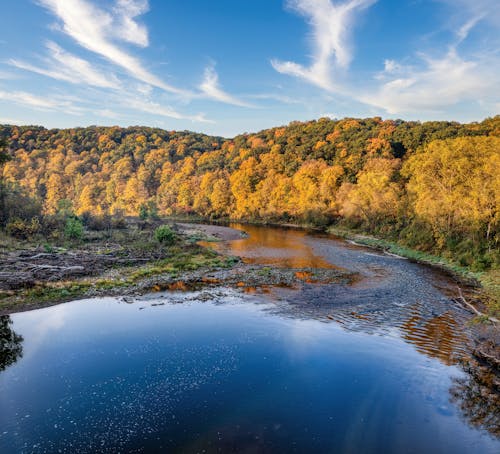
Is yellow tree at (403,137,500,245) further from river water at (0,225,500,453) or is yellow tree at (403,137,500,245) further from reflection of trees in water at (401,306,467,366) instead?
reflection of trees in water at (401,306,467,366)

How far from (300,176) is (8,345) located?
2685 inches

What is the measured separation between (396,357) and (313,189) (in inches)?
2332

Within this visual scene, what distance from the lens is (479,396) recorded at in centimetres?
1103

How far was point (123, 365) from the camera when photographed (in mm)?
12398

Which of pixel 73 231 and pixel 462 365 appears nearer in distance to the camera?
pixel 462 365

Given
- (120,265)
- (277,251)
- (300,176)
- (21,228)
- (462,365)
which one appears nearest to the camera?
(462,365)

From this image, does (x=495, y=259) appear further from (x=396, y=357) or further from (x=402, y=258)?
(x=396, y=357)

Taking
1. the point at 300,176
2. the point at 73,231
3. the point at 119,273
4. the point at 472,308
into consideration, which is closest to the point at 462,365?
the point at 472,308

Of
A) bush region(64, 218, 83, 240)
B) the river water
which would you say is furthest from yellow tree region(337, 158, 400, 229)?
bush region(64, 218, 83, 240)

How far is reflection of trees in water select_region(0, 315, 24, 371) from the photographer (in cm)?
1252

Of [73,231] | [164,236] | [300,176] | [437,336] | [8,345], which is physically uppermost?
[300,176]

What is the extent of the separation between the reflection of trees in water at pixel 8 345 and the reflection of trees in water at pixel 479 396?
1525cm

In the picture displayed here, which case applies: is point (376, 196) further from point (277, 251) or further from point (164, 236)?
point (164, 236)

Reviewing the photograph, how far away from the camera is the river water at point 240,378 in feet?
29.5
